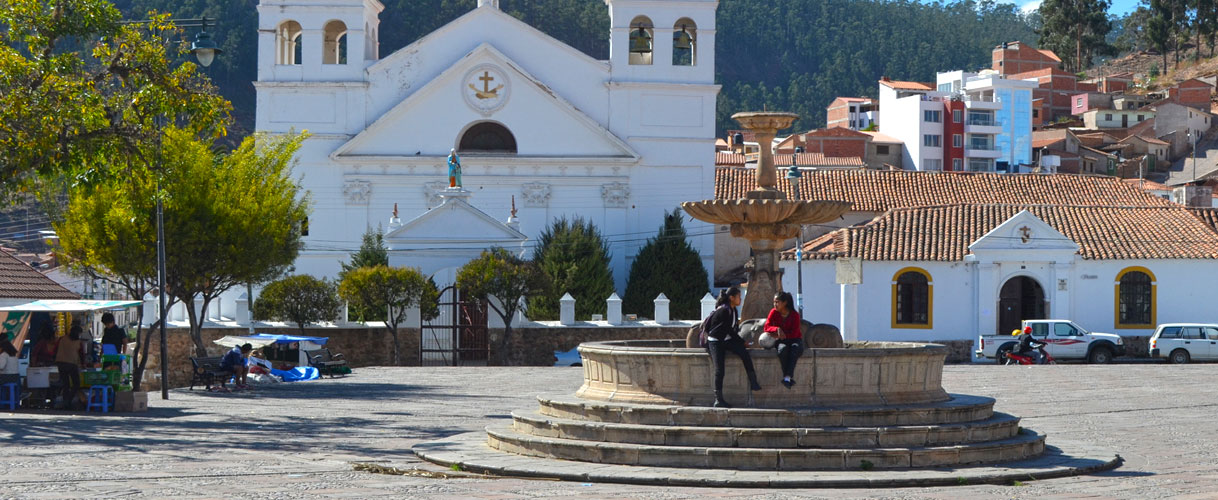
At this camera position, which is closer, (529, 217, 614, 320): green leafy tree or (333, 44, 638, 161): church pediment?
(529, 217, 614, 320): green leafy tree

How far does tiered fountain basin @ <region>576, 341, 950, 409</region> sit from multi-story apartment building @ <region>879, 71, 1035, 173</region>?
57.6m

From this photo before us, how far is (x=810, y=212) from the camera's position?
1342 cm

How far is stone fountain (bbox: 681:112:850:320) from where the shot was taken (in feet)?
43.6

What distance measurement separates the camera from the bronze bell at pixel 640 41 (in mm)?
39062

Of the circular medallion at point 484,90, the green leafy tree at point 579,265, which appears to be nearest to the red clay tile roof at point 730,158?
the circular medallion at point 484,90

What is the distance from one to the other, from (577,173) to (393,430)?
2625 centimetres

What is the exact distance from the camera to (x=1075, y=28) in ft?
303

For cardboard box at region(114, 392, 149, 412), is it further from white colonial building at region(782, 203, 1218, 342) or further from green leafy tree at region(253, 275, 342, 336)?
white colonial building at region(782, 203, 1218, 342)

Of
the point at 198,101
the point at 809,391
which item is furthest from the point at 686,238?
the point at 809,391

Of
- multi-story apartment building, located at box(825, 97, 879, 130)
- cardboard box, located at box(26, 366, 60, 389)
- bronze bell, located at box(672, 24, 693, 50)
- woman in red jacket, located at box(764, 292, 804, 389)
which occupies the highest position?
multi-story apartment building, located at box(825, 97, 879, 130)

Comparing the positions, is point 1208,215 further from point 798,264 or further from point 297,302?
point 297,302

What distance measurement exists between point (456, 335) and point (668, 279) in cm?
859

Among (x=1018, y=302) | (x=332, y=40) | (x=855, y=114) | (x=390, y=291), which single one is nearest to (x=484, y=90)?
(x=332, y=40)

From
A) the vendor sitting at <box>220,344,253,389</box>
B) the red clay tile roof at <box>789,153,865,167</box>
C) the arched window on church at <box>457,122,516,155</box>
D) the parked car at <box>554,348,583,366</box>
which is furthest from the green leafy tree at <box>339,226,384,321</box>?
the red clay tile roof at <box>789,153,865,167</box>
